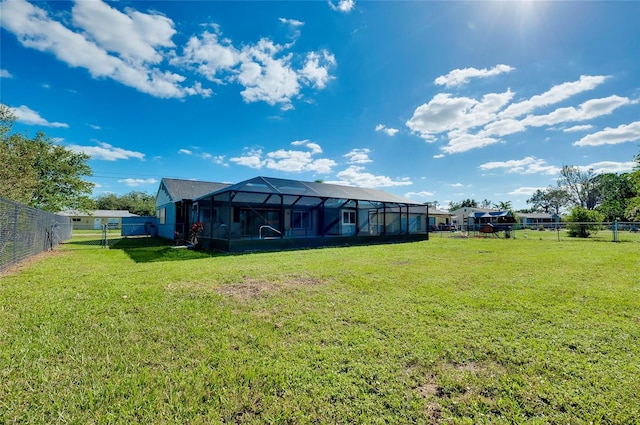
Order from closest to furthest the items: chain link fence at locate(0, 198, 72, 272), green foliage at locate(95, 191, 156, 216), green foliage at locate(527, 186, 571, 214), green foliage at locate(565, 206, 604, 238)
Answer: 1. chain link fence at locate(0, 198, 72, 272)
2. green foliage at locate(565, 206, 604, 238)
3. green foliage at locate(95, 191, 156, 216)
4. green foliage at locate(527, 186, 571, 214)

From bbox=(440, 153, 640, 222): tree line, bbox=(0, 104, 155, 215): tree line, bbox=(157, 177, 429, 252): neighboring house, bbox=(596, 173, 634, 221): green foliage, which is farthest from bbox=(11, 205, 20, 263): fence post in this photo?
bbox=(596, 173, 634, 221): green foliage

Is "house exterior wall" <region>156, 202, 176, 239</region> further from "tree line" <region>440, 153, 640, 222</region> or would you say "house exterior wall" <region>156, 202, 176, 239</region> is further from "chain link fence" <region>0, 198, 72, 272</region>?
"tree line" <region>440, 153, 640, 222</region>

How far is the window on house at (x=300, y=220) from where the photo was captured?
15.7 meters

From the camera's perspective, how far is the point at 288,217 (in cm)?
1559

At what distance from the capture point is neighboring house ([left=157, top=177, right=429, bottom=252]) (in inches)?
426

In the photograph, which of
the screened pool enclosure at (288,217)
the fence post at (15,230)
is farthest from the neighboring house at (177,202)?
the fence post at (15,230)

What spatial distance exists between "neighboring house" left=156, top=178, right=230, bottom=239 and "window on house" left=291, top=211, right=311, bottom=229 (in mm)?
5403

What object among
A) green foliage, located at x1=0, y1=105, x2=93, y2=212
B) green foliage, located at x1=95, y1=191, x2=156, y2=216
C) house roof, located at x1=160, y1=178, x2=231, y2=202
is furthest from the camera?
green foliage, located at x1=95, y1=191, x2=156, y2=216

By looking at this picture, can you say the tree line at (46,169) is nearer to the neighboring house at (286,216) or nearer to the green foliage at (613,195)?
the neighboring house at (286,216)

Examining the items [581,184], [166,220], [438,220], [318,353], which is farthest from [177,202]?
[581,184]

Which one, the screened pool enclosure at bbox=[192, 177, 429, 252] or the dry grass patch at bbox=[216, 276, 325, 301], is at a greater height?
the screened pool enclosure at bbox=[192, 177, 429, 252]

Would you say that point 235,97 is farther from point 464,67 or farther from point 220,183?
point 464,67

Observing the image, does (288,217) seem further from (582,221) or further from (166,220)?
(582,221)

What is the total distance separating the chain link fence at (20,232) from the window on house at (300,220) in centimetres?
1019
